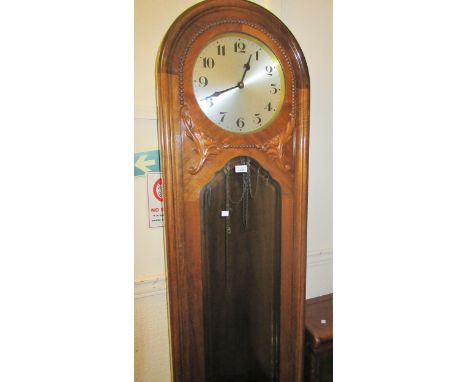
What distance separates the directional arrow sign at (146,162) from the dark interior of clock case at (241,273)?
424 mm

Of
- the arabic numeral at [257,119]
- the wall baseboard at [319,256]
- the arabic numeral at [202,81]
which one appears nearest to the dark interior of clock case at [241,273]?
the arabic numeral at [257,119]

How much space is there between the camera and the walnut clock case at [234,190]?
896 mm

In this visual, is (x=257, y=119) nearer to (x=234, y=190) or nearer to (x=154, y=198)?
(x=234, y=190)

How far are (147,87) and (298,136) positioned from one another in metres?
0.70

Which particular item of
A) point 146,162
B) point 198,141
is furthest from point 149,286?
point 198,141

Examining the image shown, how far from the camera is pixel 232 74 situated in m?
0.98

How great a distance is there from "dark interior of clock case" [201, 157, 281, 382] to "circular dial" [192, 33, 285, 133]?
0.16 meters

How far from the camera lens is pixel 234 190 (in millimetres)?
1014

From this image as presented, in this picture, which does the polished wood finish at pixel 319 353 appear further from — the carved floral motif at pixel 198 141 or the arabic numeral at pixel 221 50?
the arabic numeral at pixel 221 50

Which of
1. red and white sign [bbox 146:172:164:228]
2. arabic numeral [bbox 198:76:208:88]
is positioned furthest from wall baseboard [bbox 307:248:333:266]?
arabic numeral [bbox 198:76:208:88]
